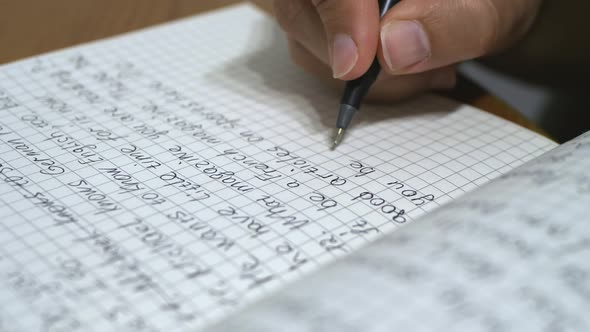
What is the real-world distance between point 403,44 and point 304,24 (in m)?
0.12

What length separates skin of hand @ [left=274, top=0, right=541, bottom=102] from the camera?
0.48 m

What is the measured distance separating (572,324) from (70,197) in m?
0.33

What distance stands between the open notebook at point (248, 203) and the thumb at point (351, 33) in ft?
0.21

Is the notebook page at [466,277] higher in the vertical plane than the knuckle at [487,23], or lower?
lower

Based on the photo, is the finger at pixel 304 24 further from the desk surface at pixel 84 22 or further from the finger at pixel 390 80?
the desk surface at pixel 84 22

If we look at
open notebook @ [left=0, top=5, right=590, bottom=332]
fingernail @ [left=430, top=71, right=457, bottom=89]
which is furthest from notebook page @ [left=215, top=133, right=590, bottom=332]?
fingernail @ [left=430, top=71, right=457, bottom=89]

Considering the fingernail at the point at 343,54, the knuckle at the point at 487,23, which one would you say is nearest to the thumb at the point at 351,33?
the fingernail at the point at 343,54

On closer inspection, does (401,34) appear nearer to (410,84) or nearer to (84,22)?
(410,84)

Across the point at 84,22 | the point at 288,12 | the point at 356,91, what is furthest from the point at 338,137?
the point at 84,22

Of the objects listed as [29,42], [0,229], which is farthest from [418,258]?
[29,42]

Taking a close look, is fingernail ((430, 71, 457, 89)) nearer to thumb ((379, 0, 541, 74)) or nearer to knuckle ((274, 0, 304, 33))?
thumb ((379, 0, 541, 74))

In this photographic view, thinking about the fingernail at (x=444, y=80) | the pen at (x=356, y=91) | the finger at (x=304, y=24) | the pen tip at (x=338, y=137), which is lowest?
the pen tip at (x=338, y=137)

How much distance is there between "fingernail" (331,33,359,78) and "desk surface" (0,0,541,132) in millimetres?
164

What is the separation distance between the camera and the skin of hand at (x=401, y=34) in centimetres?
48
